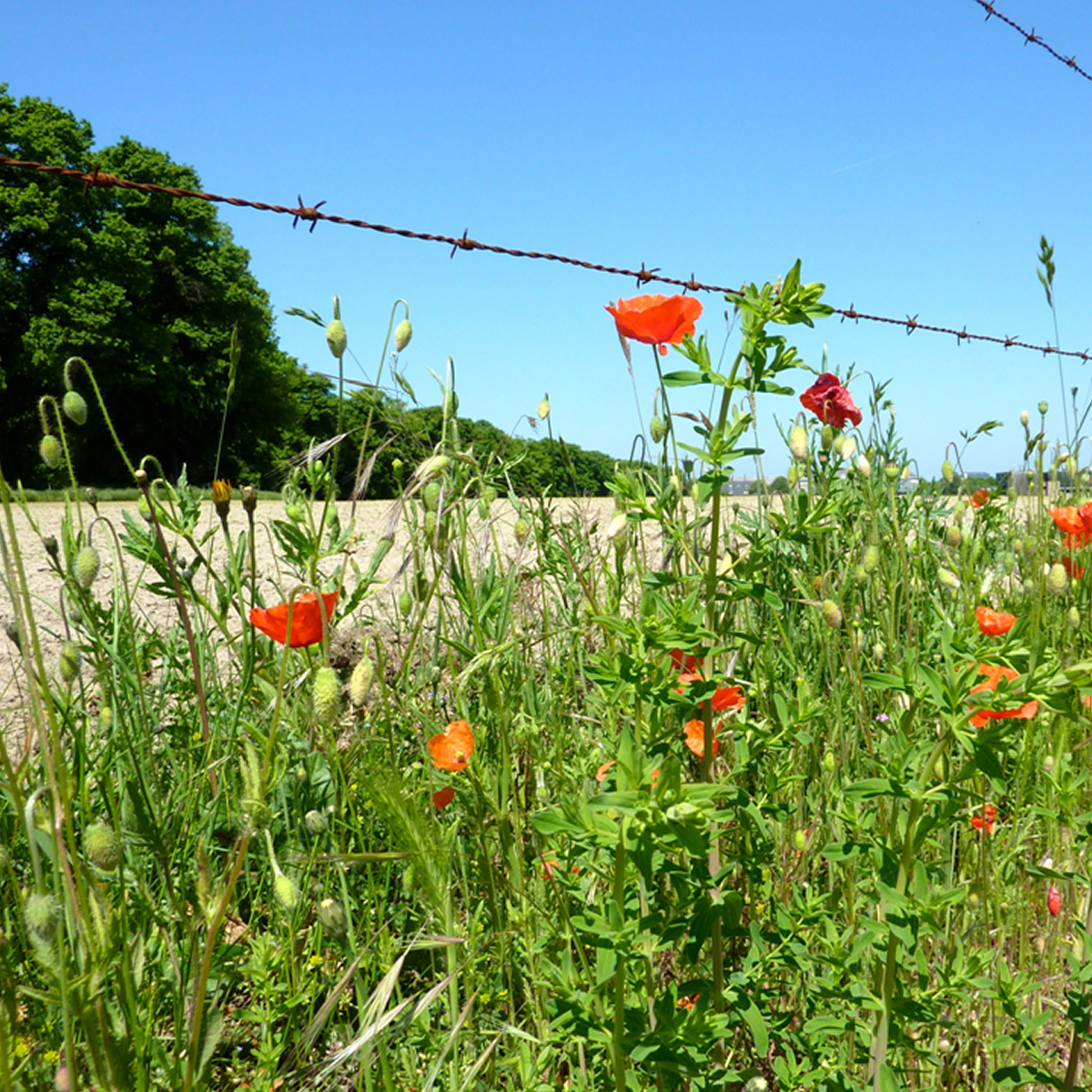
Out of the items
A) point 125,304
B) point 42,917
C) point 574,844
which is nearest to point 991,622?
point 574,844

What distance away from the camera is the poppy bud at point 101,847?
72 cm

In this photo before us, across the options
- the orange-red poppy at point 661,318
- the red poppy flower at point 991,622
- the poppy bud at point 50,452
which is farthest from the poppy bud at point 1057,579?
the poppy bud at point 50,452

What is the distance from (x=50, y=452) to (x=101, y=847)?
2.46 ft

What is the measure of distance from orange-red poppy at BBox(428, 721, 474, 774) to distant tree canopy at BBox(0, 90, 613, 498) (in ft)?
54.7

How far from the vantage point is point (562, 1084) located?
115 centimetres

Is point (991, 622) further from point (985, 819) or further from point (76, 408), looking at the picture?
point (76, 408)

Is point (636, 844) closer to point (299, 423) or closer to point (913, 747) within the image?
point (913, 747)

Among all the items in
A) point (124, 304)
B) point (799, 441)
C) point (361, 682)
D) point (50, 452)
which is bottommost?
point (361, 682)

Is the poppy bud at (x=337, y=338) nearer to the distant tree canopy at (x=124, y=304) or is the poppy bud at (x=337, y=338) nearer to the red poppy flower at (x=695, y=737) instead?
the red poppy flower at (x=695, y=737)

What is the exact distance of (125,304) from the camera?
22406 mm

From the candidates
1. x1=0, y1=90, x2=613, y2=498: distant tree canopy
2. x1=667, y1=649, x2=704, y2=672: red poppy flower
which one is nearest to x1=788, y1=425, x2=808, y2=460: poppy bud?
x1=667, y1=649, x2=704, y2=672: red poppy flower

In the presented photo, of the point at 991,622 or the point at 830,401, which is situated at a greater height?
the point at 830,401

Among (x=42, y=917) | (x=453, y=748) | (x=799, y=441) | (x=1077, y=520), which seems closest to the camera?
(x=42, y=917)

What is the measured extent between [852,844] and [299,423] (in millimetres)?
30230
